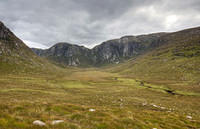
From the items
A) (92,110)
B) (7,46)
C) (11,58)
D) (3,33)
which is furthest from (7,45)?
(92,110)

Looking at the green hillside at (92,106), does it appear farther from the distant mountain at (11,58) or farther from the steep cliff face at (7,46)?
the steep cliff face at (7,46)

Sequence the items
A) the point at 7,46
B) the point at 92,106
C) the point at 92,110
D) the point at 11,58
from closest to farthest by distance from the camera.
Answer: the point at 92,110 < the point at 92,106 < the point at 11,58 < the point at 7,46

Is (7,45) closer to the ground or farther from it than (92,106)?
farther from it

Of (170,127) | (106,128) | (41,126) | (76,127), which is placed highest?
(41,126)

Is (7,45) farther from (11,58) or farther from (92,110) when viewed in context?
(92,110)

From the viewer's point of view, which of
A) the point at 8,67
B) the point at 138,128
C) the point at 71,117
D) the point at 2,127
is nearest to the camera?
the point at 2,127

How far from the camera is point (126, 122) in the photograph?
11.6 metres

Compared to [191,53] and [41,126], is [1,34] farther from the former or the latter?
[191,53]

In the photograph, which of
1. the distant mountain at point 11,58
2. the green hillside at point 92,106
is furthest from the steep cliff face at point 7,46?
the green hillside at point 92,106

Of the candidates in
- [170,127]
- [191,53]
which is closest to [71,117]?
[170,127]

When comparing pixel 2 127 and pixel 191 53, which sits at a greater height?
pixel 191 53

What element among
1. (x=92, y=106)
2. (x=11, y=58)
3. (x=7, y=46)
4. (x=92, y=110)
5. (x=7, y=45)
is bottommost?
(x=92, y=106)

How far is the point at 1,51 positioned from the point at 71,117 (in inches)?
6117

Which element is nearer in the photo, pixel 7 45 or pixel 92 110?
pixel 92 110
